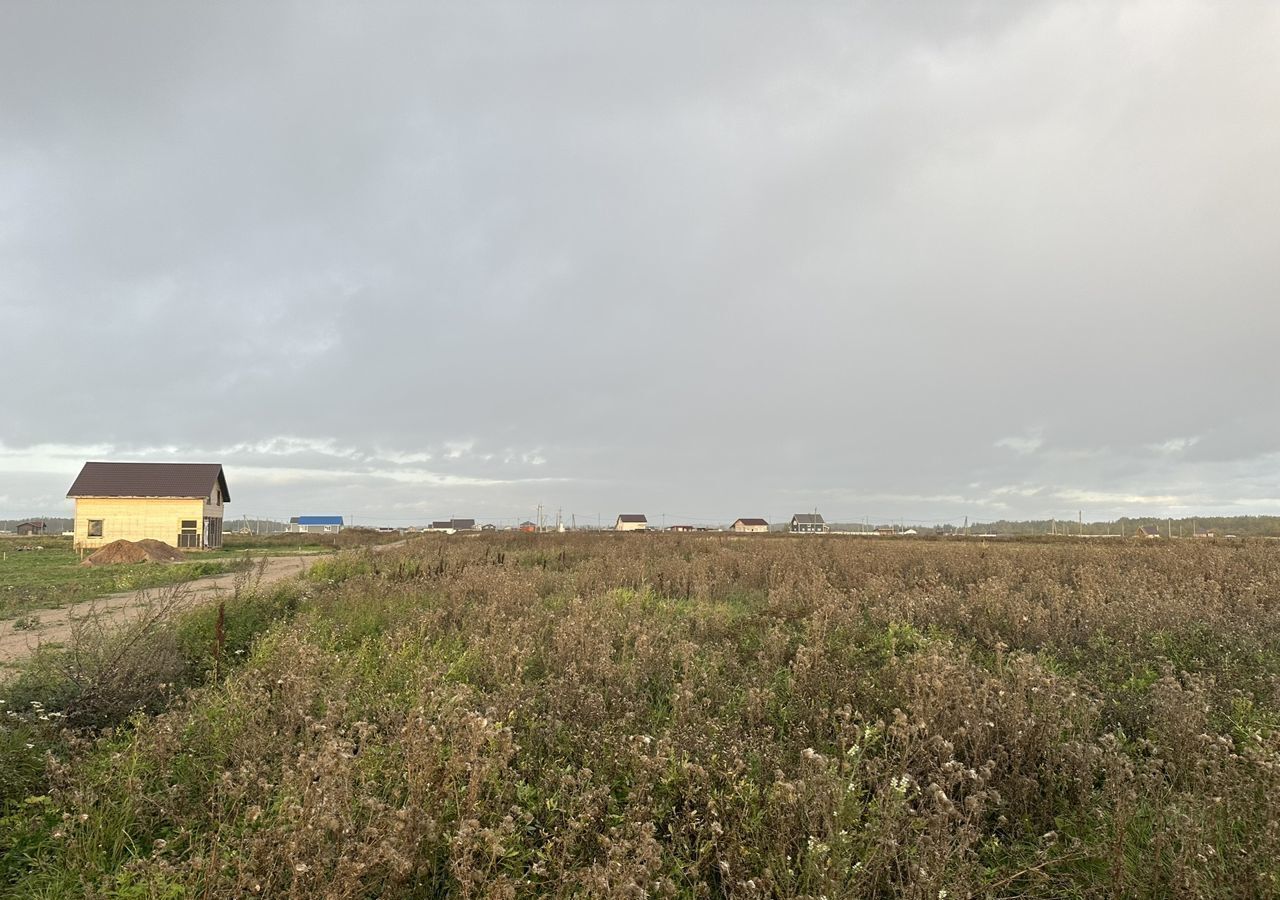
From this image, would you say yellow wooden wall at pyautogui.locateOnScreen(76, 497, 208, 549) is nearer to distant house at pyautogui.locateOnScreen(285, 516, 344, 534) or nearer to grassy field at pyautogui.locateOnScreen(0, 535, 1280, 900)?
grassy field at pyautogui.locateOnScreen(0, 535, 1280, 900)

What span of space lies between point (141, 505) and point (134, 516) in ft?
2.66

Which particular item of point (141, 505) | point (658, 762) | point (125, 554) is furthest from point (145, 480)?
point (658, 762)

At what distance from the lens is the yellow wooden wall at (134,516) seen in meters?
42.0

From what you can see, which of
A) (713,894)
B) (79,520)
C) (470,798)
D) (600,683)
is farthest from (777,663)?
(79,520)

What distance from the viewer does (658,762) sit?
3.86 metres

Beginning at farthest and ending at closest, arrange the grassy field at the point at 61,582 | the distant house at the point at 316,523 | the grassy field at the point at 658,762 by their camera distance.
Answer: the distant house at the point at 316,523, the grassy field at the point at 61,582, the grassy field at the point at 658,762

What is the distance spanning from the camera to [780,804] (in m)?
3.62

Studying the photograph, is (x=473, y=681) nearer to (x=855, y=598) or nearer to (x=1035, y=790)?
(x=1035, y=790)

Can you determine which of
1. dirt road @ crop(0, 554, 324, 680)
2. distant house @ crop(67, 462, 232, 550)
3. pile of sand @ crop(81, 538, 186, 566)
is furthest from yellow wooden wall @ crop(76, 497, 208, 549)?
dirt road @ crop(0, 554, 324, 680)

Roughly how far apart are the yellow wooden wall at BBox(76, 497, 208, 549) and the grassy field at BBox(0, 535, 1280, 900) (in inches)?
1684

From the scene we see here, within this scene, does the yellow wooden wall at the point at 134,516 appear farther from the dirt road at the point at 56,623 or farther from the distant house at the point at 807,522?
the distant house at the point at 807,522

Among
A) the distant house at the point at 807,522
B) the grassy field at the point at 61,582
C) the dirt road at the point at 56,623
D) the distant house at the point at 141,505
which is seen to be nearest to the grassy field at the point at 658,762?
the dirt road at the point at 56,623

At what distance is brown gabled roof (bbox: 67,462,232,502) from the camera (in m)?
43.0

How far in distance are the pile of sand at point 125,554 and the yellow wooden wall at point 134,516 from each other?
10724 mm
